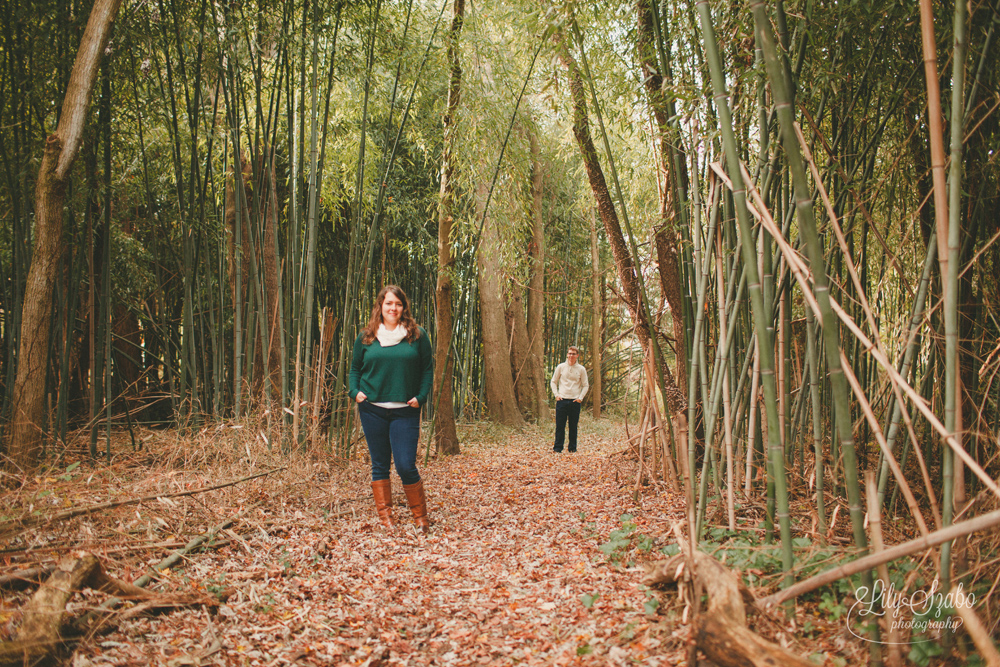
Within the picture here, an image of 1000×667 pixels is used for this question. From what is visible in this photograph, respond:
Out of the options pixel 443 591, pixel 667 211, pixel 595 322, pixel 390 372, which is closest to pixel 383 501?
pixel 390 372

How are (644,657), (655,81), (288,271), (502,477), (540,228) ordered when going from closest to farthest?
(644,657) → (655,81) → (288,271) → (502,477) → (540,228)

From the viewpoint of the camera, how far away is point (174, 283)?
5516mm

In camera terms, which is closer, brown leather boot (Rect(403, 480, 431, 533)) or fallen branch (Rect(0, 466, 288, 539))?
fallen branch (Rect(0, 466, 288, 539))

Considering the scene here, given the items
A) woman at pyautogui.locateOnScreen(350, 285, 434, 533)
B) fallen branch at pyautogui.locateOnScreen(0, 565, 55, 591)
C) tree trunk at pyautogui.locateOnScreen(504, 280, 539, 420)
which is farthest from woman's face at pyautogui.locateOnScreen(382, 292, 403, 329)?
tree trunk at pyautogui.locateOnScreen(504, 280, 539, 420)

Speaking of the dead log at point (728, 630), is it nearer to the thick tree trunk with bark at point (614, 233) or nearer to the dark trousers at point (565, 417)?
the thick tree trunk with bark at point (614, 233)

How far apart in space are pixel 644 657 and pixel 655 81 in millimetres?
2453

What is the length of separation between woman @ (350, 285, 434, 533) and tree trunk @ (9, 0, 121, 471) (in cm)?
146

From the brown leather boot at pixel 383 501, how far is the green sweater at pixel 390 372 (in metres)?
0.38

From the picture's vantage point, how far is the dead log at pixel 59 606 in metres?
1.25

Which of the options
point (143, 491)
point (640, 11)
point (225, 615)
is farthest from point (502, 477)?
point (640, 11)

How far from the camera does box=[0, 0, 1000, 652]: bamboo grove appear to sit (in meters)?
1.43

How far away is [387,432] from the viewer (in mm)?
2703

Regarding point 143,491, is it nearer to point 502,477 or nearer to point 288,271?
point 288,271

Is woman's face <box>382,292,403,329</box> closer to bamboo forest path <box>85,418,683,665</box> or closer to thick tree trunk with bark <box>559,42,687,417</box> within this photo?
bamboo forest path <box>85,418,683,665</box>
